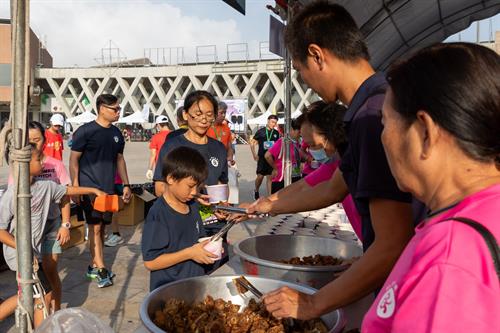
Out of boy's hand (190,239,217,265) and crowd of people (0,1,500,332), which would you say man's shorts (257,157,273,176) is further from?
boy's hand (190,239,217,265)

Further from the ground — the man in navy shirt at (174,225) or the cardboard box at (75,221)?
the man in navy shirt at (174,225)

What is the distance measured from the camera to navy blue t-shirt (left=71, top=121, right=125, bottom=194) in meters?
4.55

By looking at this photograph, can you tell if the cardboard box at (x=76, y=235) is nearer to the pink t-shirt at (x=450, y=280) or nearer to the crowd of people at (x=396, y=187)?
the crowd of people at (x=396, y=187)

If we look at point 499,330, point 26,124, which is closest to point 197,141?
point 26,124

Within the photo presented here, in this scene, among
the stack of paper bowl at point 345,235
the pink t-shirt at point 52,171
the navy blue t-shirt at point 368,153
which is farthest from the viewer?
the pink t-shirt at point 52,171

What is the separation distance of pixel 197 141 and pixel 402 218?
2313 millimetres

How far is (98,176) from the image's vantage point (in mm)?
4625

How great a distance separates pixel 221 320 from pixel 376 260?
55 cm

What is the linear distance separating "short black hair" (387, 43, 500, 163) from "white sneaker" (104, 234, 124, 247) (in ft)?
18.6

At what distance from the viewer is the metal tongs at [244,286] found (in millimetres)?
1558

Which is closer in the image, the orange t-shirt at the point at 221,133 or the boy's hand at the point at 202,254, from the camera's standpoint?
the boy's hand at the point at 202,254

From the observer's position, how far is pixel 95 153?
4605 mm

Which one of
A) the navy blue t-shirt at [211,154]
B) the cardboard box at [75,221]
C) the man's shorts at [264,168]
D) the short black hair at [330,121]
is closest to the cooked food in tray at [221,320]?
the short black hair at [330,121]

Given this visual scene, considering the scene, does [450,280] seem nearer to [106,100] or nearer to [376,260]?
[376,260]
